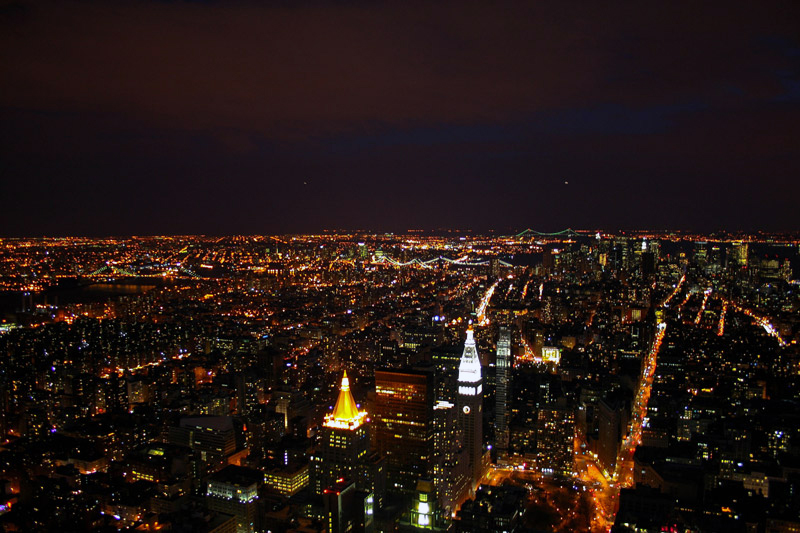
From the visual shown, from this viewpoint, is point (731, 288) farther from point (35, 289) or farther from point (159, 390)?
point (35, 289)

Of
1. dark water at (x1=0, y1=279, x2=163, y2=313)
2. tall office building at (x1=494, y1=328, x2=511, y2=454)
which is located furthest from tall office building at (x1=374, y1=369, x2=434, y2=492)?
dark water at (x1=0, y1=279, x2=163, y2=313)

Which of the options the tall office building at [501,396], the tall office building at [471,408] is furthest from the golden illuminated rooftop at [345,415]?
the tall office building at [501,396]

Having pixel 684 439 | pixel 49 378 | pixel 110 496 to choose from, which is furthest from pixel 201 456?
pixel 684 439

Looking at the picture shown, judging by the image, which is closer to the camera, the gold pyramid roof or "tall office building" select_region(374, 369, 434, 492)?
the gold pyramid roof

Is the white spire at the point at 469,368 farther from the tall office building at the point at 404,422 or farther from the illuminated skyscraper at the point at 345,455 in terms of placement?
the illuminated skyscraper at the point at 345,455

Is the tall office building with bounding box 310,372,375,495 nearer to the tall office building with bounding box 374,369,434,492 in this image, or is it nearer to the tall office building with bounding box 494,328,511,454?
the tall office building with bounding box 374,369,434,492

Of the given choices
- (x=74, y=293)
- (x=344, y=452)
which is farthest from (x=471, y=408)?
(x=74, y=293)
